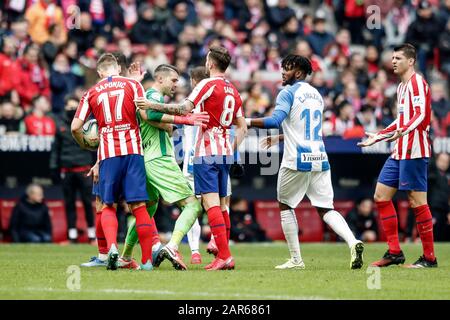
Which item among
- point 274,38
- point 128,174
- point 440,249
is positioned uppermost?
point 274,38

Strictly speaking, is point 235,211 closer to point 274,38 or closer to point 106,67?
point 274,38

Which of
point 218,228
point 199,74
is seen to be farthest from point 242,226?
point 218,228

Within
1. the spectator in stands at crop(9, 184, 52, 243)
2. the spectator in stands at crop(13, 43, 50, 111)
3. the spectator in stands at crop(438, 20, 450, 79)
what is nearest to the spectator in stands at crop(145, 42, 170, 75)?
the spectator in stands at crop(13, 43, 50, 111)

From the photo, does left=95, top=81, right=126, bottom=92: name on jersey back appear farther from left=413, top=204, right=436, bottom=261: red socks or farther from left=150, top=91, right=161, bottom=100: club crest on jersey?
left=413, top=204, right=436, bottom=261: red socks

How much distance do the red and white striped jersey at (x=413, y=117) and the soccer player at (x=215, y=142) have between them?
5.98ft

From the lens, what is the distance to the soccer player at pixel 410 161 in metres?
12.5

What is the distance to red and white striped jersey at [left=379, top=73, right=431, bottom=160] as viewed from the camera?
40.9 ft

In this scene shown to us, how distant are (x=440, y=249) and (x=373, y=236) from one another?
3464 mm

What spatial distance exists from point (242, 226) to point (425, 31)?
8.77m

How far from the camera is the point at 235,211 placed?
19.7m

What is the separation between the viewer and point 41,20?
22.4 metres

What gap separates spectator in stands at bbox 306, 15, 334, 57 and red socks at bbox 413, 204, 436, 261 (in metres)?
12.7

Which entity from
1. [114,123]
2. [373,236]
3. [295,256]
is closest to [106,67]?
[114,123]

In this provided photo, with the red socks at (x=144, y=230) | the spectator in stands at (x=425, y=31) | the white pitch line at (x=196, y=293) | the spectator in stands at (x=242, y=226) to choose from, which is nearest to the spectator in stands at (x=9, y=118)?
the spectator in stands at (x=242, y=226)
